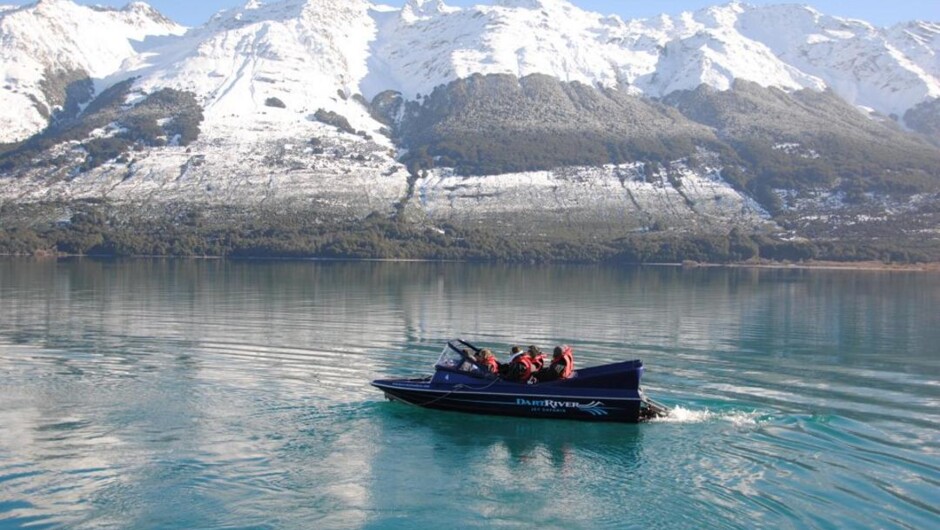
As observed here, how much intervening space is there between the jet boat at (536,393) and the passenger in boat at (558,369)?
0.28 metres

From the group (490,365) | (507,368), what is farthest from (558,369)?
(490,365)

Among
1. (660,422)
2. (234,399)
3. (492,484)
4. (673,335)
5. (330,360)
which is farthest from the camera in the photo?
(673,335)

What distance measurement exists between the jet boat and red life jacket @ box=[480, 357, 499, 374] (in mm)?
172

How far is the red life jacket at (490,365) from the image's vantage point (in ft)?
107

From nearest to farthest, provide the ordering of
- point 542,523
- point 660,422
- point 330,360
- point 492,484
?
point 542,523 → point 492,484 → point 660,422 → point 330,360

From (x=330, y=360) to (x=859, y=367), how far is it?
2462 centimetres

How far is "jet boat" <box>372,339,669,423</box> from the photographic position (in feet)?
102

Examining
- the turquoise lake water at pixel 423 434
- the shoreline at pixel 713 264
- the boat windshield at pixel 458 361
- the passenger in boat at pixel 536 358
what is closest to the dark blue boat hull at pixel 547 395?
the boat windshield at pixel 458 361

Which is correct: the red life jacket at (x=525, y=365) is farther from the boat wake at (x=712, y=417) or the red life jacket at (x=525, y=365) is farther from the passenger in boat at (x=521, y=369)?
the boat wake at (x=712, y=417)

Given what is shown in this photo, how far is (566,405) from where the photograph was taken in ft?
103

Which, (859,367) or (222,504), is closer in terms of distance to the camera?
(222,504)

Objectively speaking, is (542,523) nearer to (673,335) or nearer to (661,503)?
(661,503)

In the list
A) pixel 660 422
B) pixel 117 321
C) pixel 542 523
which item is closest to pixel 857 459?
pixel 660 422

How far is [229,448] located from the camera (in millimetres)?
27391
